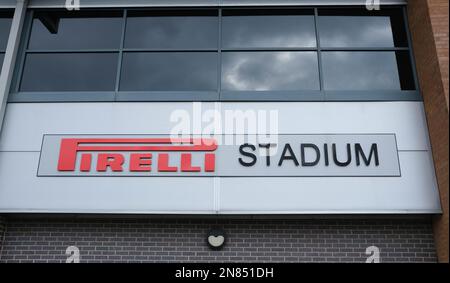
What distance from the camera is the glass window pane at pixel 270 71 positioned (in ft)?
23.9

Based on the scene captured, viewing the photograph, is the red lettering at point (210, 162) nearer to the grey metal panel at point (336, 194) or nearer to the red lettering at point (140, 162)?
the grey metal panel at point (336, 194)

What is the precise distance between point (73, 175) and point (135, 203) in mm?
1193

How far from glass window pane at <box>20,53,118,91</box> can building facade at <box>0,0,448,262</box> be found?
3cm

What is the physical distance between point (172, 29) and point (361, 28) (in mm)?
3803

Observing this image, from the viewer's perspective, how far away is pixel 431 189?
6.31m

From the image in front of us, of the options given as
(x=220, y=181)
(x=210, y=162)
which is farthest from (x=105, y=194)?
(x=220, y=181)

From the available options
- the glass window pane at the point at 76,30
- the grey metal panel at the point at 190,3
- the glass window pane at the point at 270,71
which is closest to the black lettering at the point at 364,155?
the glass window pane at the point at 270,71

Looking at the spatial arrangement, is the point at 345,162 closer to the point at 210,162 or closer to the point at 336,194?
the point at 336,194

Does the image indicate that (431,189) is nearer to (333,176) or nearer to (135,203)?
(333,176)

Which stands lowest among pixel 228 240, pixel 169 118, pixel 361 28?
pixel 228 240

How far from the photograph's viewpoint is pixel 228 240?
6.46m

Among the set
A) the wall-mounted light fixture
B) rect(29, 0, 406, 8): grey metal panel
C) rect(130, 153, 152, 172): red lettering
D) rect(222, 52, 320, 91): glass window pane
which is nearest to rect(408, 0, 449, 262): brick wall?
rect(29, 0, 406, 8): grey metal panel

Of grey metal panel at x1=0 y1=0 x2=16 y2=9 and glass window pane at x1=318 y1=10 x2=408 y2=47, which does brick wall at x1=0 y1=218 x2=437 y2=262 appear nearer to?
glass window pane at x1=318 y1=10 x2=408 y2=47
